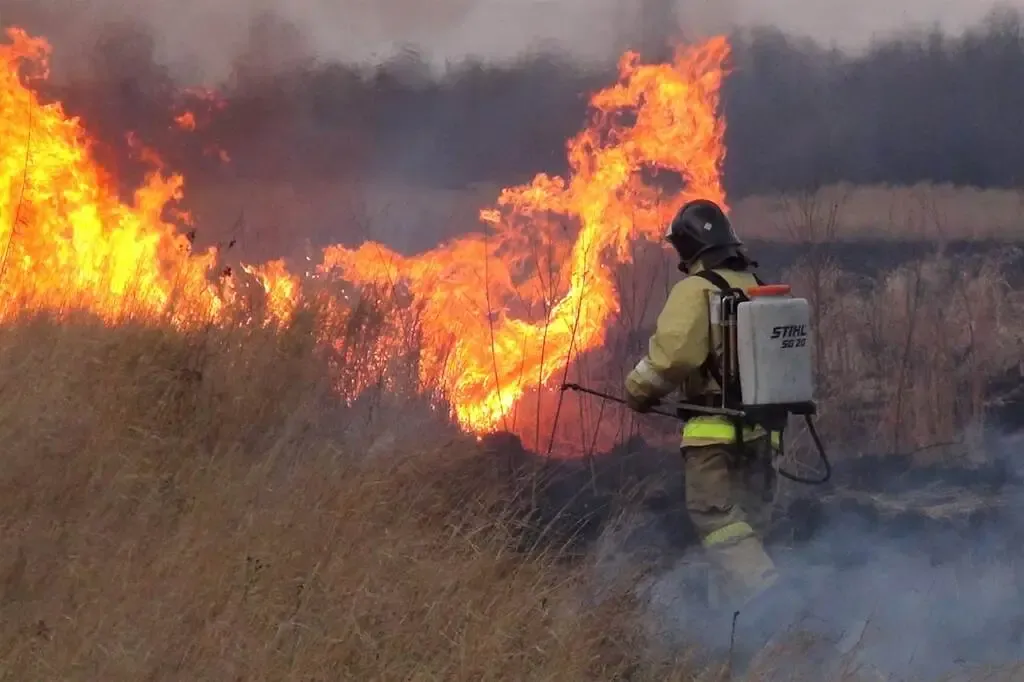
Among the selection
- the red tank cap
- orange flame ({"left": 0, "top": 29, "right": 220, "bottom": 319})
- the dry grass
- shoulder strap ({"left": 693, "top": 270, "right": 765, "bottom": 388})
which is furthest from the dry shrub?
orange flame ({"left": 0, "top": 29, "right": 220, "bottom": 319})

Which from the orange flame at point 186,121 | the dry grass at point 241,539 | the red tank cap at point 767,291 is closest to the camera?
the dry grass at point 241,539

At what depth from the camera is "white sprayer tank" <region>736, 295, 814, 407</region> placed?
4953mm

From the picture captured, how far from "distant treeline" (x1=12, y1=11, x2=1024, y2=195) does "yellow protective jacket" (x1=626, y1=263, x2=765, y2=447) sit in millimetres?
3775

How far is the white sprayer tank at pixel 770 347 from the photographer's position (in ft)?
16.3

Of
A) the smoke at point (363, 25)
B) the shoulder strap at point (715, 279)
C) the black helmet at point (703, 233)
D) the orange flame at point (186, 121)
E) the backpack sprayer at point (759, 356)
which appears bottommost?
the backpack sprayer at point (759, 356)

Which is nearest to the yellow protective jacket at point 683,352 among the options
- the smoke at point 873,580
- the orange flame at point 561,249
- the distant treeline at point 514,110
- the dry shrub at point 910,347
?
the smoke at point 873,580

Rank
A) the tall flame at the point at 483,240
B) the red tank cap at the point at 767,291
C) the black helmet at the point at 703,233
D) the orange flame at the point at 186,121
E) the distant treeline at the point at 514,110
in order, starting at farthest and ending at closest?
the orange flame at the point at 186,121, the distant treeline at the point at 514,110, the tall flame at the point at 483,240, the black helmet at the point at 703,233, the red tank cap at the point at 767,291

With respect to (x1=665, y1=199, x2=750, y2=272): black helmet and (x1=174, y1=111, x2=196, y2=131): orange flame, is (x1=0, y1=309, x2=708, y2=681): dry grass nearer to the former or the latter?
(x1=665, y1=199, x2=750, y2=272): black helmet

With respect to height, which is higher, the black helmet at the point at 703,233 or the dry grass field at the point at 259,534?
the black helmet at the point at 703,233

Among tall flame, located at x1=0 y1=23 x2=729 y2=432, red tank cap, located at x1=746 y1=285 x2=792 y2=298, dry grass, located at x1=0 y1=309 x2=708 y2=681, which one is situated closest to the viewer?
dry grass, located at x1=0 y1=309 x2=708 y2=681

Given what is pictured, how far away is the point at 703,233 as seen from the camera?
5.27m

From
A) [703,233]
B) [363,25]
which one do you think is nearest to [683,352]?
[703,233]

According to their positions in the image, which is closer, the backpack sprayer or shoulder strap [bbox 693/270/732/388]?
the backpack sprayer

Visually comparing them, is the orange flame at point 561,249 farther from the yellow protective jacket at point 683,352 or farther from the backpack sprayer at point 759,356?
the backpack sprayer at point 759,356
